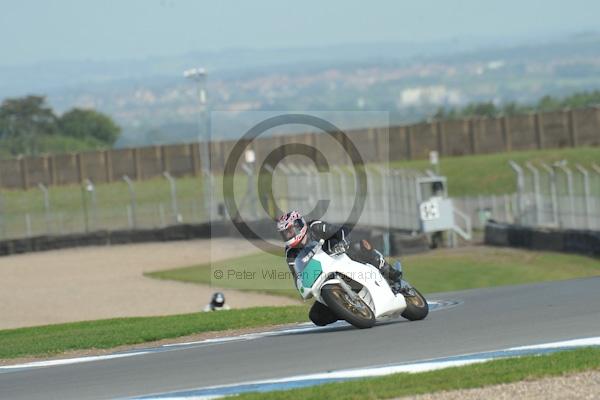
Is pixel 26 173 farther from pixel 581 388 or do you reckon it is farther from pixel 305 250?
pixel 581 388

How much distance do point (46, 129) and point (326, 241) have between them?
230ft

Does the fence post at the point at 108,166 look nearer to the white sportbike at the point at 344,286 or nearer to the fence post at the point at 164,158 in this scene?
the fence post at the point at 164,158

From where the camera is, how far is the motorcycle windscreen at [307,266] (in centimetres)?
1179

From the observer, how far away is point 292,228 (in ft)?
38.3

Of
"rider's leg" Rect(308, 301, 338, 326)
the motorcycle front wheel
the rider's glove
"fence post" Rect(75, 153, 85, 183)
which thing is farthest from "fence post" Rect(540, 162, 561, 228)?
"fence post" Rect(75, 153, 85, 183)

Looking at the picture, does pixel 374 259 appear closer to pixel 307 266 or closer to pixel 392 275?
pixel 392 275

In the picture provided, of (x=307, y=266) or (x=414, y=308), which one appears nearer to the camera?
(x=307, y=266)

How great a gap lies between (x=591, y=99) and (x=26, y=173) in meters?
53.7

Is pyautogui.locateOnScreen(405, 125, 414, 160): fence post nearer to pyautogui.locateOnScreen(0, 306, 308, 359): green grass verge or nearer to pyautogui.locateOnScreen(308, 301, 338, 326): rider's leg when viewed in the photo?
pyautogui.locateOnScreen(0, 306, 308, 359): green grass verge

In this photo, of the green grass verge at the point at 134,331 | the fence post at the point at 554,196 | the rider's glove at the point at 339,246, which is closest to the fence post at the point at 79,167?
the fence post at the point at 554,196

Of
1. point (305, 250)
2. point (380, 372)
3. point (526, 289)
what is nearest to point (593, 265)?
point (526, 289)

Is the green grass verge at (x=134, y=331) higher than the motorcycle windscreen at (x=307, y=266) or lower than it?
lower

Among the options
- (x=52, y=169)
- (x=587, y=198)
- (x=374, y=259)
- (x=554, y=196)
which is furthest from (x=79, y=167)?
(x=374, y=259)

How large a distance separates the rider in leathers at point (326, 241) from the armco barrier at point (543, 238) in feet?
49.5
